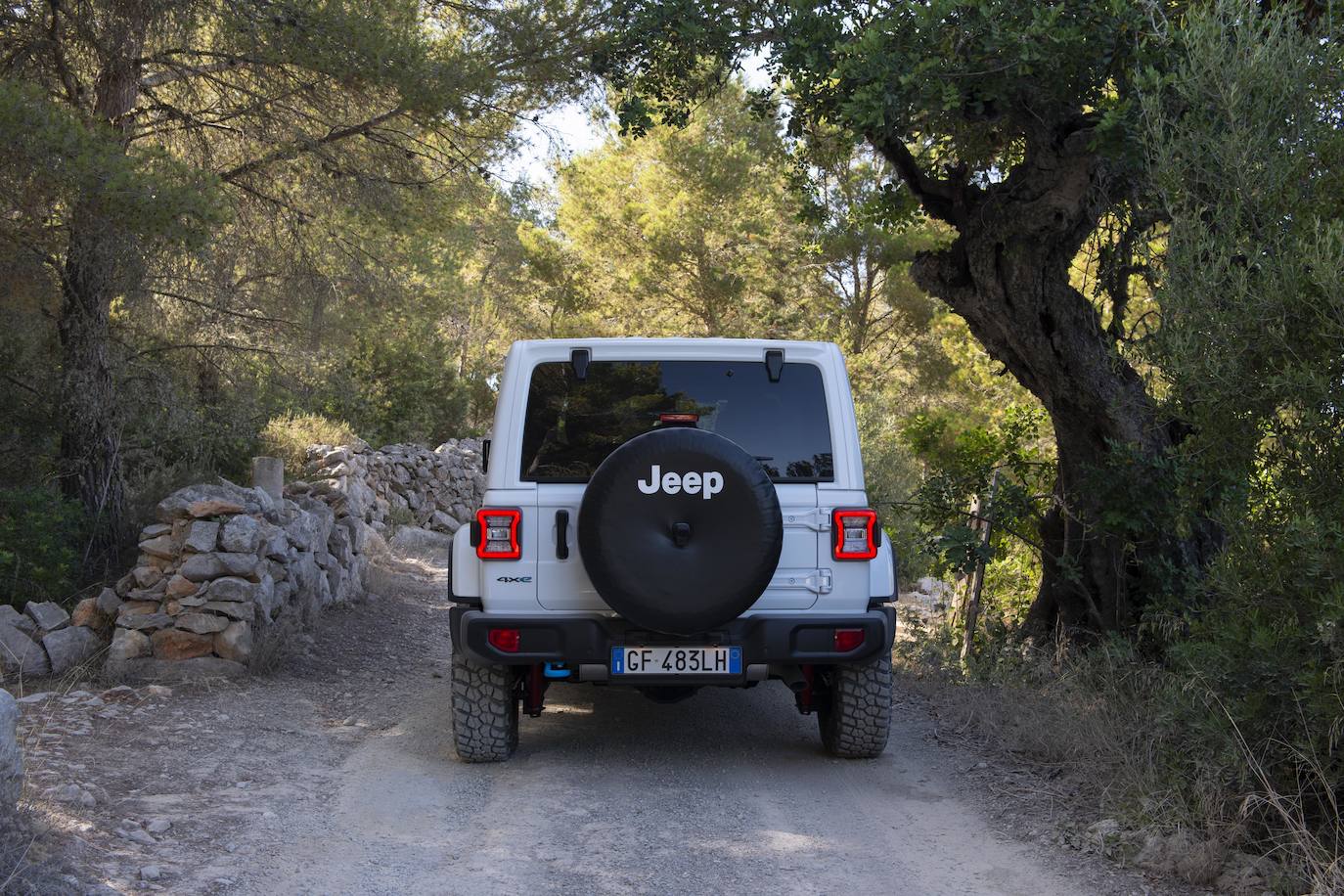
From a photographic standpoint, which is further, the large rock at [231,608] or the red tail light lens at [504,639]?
the large rock at [231,608]

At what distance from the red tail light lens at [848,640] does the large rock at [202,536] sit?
469 cm

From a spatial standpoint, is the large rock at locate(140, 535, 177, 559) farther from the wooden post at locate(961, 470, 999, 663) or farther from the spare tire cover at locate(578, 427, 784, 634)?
the wooden post at locate(961, 470, 999, 663)

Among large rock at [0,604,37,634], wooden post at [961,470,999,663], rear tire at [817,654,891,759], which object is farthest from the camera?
wooden post at [961,470,999,663]

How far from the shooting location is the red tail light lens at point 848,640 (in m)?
5.87

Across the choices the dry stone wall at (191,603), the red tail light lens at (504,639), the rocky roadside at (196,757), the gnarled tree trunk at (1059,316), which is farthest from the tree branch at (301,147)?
the red tail light lens at (504,639)

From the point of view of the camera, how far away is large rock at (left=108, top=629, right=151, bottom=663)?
7867mm

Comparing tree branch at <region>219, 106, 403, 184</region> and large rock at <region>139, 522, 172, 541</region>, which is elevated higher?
tree branch at <region>219, 106, 403, 184</region>

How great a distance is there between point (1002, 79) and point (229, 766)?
5745 mm

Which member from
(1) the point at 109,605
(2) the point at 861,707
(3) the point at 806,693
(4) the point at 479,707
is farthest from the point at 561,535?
(1) the point at 109,605

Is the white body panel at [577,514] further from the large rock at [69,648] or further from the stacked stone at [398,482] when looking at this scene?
the stacked stone at [398,482]

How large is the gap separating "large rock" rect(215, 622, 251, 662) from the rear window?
3.28 m

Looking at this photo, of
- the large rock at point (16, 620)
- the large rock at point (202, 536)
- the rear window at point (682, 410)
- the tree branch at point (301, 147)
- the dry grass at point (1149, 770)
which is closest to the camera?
the dry grass at point (1149, 770)

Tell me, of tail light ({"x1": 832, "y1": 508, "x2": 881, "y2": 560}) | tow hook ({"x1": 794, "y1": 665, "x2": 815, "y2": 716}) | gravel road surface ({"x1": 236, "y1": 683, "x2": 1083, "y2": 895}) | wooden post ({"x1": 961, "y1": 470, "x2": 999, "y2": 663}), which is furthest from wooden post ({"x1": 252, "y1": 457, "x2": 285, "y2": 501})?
tail light ({"x1": 832, "y1": 508, "x2": 881, "y2": 560})

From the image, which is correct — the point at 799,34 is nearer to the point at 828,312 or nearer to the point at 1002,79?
the point at 1002,79
